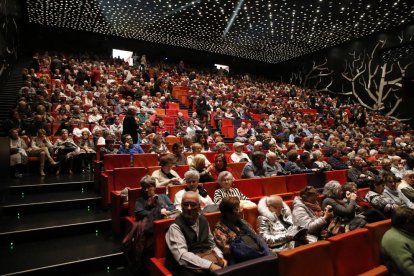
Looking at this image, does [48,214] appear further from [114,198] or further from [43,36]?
[43,36]

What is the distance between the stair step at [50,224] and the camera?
2283 millimetres

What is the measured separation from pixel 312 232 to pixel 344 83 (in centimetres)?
1270

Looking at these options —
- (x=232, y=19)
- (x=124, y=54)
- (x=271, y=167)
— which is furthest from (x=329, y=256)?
(x=124, y=54)

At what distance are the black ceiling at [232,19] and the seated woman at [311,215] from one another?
Answer: 7135 mm

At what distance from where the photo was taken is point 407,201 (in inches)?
125

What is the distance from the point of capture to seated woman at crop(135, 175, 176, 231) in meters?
2.11

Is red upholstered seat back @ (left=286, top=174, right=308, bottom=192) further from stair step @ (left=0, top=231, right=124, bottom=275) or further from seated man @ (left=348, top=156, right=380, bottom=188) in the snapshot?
stair step @ (left=0, top=231, right=124, bottom=275)

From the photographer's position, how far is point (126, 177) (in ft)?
9.71

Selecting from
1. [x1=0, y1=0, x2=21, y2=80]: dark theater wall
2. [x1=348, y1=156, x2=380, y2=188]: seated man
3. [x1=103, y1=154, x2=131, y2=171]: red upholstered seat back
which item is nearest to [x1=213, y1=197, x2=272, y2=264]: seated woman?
[x1=103, y1=154, x2=131, y2=171]: red upholstered seat back

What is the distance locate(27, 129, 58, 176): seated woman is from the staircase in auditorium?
688mm

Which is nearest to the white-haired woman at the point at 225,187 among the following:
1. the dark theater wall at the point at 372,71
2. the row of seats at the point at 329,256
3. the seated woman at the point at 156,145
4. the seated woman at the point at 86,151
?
the row of seats at the point at 329,256

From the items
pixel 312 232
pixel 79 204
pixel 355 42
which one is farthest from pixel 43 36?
pixel 355 42

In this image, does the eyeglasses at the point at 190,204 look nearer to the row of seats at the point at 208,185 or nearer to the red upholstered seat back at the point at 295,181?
the row of seats at the point at 208,185

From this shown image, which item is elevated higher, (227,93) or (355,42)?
(355,42)
